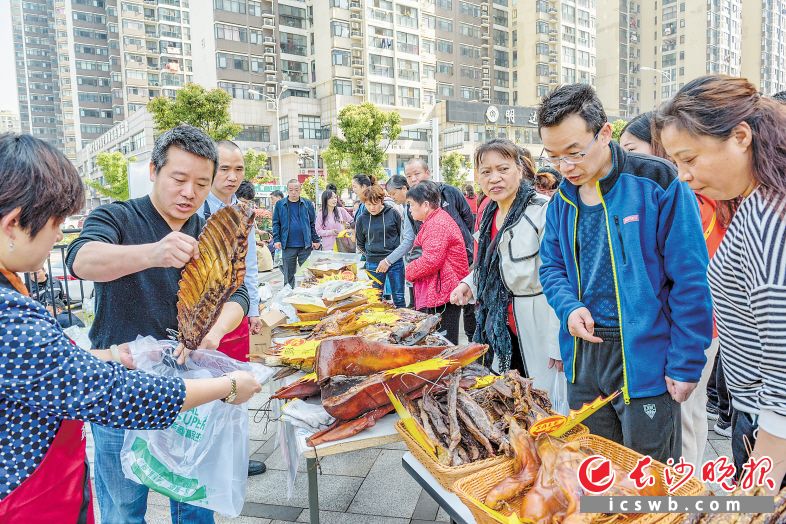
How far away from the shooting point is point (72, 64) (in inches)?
2734

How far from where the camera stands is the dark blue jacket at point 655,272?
67.7 inches

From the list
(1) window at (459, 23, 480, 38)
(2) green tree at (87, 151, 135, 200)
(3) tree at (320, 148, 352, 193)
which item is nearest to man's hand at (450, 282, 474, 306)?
(3) tree at (320, 148, 352, 193)

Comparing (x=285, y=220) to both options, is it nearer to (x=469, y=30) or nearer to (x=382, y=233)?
(x=382, y=233)

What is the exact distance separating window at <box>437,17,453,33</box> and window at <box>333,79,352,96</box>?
14384 mm

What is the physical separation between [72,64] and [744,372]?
8681cm

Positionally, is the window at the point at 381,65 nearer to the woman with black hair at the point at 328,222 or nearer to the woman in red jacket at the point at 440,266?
the woman with black hair at the point at 328,222

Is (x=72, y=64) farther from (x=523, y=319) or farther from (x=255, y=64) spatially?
(x=523, y=319)

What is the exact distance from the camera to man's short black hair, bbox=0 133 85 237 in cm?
110

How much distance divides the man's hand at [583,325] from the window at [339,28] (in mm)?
48957

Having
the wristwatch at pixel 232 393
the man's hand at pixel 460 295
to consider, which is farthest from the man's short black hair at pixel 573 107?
the wristwatch at pixel 232 393

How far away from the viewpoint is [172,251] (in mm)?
1594

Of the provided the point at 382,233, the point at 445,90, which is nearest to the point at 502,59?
the point at 445,90

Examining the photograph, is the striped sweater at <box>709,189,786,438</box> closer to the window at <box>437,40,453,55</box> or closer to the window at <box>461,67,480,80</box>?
the window at <box>437,40,453,55</box>

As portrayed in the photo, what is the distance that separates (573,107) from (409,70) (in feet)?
162
